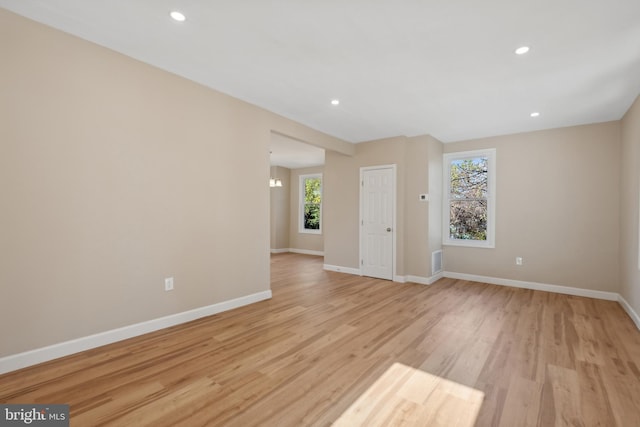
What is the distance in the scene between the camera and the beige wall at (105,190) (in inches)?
88.7

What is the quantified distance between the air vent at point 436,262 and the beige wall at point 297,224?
13.0ft

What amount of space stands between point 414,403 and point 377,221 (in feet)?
13.0

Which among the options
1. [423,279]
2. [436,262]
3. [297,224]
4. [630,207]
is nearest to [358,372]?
[423,279]

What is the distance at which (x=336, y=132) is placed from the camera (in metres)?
5.28

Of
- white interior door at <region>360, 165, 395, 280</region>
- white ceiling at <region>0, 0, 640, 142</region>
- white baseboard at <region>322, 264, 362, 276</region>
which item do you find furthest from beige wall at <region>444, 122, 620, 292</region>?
white baseboard at <region>322, 264, 362, 276</region>

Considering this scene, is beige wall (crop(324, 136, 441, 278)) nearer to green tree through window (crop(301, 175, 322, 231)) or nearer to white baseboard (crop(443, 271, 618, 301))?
white baseboard (crop(443, 271, 618, 301))

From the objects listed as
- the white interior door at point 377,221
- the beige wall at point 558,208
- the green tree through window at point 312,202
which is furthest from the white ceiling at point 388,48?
the green tree through window at point 312,202

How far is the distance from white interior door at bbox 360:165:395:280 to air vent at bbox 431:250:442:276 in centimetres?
73

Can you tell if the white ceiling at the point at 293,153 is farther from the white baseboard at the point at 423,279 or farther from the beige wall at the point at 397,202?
the white baseboard at the point at 423,279

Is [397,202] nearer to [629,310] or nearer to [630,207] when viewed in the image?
[630,207]

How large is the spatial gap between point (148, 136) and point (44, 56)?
91cm

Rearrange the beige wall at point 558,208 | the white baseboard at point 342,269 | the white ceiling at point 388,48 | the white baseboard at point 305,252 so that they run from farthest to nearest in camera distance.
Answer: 1. the white baseboard at point 305,252
2. the white baseboard at point 342,269
3. the beige wall at point 558,208
4. the white ceiling at point 388,48

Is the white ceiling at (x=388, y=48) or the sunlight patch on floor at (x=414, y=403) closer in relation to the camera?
the sunlight patch on floor at (x=414, y=403)

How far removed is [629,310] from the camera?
370 cm
